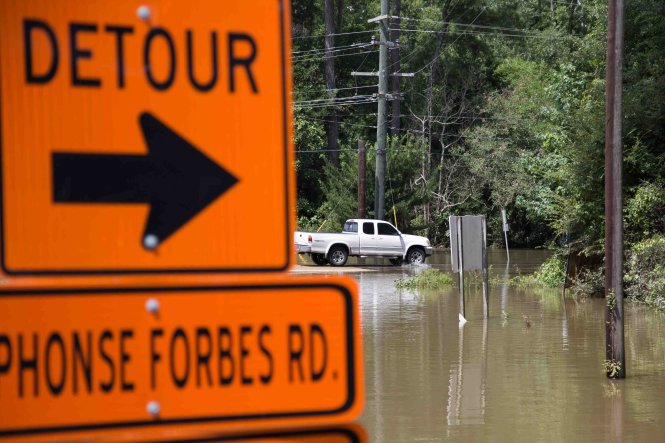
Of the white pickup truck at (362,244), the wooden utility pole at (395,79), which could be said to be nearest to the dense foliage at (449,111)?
the wooden utility pole at (395,79)

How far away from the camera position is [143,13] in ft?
7.31

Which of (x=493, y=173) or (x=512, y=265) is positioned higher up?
(x=493, y=173)

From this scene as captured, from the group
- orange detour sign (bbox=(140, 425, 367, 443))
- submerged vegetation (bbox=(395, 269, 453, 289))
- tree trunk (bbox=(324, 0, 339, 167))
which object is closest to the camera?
orange detour sign (bbox=(140, 425, 367, 443))

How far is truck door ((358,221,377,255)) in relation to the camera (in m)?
37.8

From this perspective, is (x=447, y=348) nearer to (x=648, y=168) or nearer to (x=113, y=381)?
(x=648, y=168)

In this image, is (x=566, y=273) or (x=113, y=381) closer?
(x=113, y=381)

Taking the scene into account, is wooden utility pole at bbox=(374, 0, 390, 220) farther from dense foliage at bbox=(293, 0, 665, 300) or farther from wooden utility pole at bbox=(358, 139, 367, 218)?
dense foliage at bbox=(293, 0, 665, 300)

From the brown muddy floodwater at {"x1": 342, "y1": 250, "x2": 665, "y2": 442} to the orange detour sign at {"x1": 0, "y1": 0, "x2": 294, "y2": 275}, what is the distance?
7.87 m

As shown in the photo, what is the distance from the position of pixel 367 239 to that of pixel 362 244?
24cm

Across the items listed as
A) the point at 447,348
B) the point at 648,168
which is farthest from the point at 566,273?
the point at 447,348

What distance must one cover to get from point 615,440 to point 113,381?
850 cm

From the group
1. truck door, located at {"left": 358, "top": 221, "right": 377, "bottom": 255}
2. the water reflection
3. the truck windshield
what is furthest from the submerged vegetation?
the water reflection

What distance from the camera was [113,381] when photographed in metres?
2.15

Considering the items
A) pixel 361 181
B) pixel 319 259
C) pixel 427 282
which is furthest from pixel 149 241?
pixel 361 181
